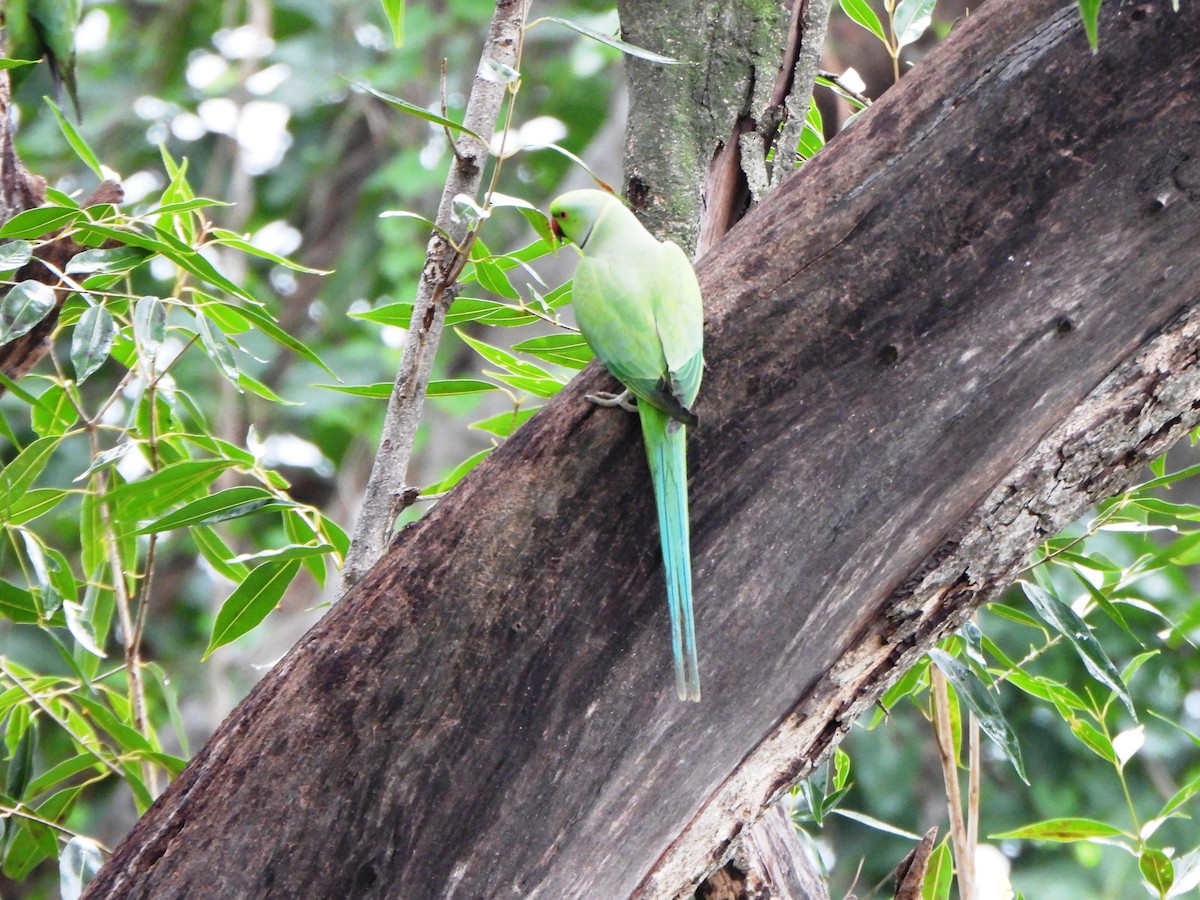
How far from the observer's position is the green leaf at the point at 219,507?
154 cm

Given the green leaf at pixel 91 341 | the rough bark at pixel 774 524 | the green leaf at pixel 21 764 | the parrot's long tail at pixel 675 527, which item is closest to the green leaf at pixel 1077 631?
the rough bark at pixel 774 524

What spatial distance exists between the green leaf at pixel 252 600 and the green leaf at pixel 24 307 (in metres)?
0.46

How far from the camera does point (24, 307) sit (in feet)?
4.77

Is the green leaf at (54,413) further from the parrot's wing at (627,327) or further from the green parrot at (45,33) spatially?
the parrot's wing at (627,327)

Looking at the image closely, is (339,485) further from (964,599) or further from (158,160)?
(964,599)

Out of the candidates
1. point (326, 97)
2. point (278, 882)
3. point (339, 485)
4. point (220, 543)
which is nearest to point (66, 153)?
point (326, 97)

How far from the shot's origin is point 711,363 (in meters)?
1.40

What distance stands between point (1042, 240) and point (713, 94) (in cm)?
58

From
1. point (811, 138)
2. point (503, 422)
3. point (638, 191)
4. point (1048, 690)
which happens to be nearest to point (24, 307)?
point (503, 422)

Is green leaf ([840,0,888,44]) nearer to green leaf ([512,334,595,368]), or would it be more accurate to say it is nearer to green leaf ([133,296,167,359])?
green leaf ([512,334,595,368])

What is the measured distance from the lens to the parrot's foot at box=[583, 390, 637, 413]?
1.37 m

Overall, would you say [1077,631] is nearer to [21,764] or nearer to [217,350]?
[217,350]

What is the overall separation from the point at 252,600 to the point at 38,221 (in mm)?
610

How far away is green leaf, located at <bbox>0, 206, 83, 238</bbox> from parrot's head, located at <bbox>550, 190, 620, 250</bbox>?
26.8 inches
